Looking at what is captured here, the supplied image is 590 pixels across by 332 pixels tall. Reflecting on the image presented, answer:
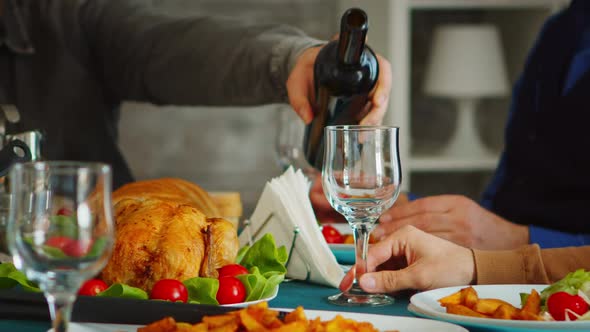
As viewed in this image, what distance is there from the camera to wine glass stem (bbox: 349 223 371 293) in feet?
3.72

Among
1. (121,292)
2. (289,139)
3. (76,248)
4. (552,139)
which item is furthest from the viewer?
(552,139)

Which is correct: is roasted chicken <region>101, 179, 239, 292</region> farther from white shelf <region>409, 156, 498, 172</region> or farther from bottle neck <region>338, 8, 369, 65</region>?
white shelf <region>409, 156, 498, 172</region>

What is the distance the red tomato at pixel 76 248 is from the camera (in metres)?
0.71

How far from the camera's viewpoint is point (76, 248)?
2.35ft

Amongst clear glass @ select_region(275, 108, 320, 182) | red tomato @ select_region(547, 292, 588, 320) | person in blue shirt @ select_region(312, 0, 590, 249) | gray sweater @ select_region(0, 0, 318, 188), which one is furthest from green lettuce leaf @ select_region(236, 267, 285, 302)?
gray sweater @ select_region(0, 0, 318, 188)

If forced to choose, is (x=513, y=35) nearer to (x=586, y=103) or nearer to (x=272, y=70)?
(x=586, y=103)

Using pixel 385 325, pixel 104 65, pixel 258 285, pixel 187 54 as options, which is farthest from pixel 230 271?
pixel 104 65

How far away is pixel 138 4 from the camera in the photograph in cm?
266

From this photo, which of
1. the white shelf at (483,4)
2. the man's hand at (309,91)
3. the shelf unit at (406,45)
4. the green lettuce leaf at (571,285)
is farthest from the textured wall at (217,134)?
the green lettuce leaf at (571,285)

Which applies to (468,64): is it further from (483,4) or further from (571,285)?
(571,285)

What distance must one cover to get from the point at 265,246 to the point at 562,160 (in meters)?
1.22

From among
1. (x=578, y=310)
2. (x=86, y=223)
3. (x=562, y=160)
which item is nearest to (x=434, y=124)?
(x=562, y=160)

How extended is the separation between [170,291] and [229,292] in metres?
0.08

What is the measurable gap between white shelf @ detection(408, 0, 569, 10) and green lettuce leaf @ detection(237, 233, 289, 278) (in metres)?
2.40
